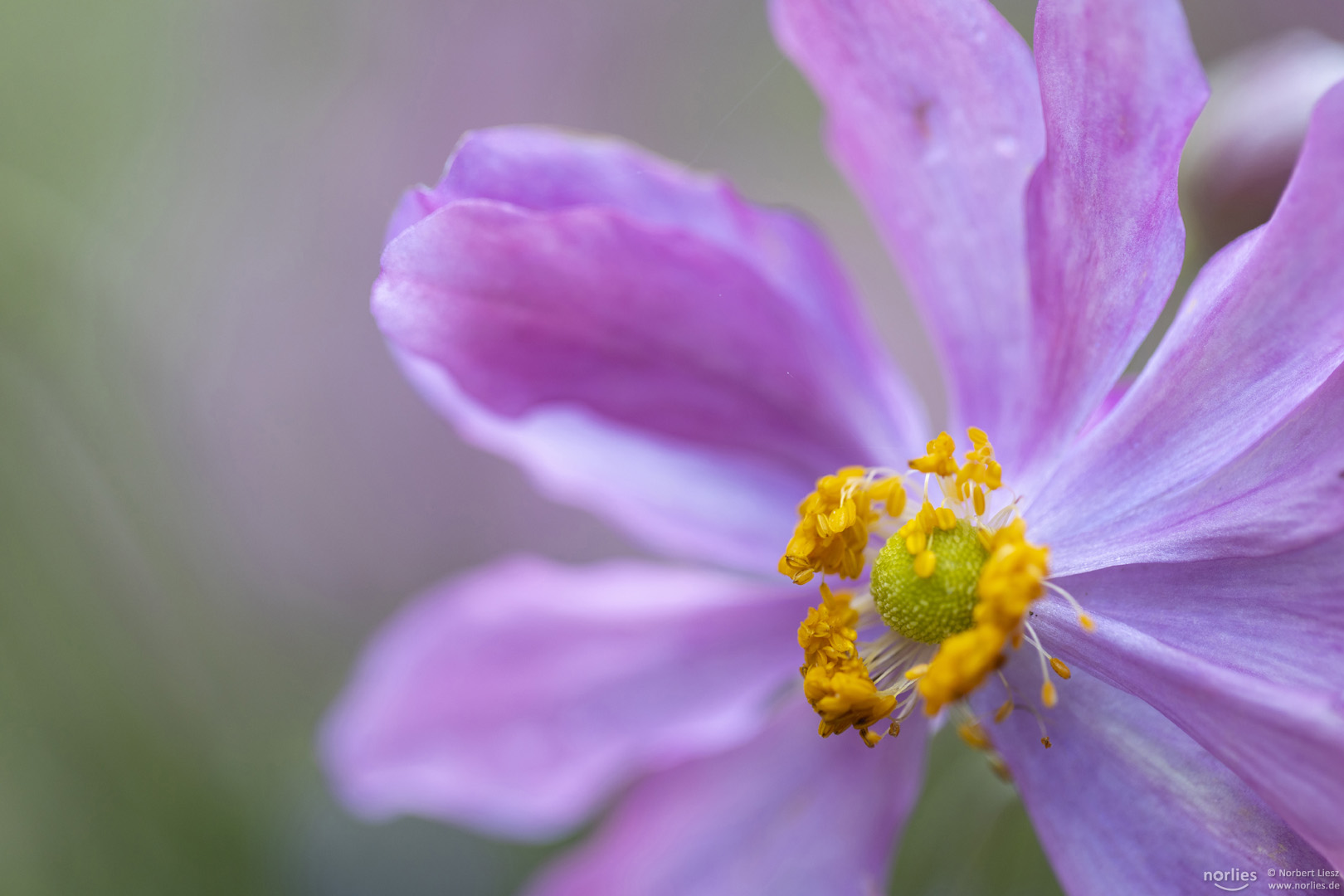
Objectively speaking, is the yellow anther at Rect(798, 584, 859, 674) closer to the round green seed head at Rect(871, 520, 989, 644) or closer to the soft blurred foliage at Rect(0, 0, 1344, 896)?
the round green seed head at Rect(871, 520, 989, 644)

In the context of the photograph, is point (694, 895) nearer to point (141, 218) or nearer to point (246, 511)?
point (246, 511)

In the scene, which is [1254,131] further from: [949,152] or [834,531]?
[834,531]

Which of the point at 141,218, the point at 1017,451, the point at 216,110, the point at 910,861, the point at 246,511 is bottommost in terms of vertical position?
the point at 910,861

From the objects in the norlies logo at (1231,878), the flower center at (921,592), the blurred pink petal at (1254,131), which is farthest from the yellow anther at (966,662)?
the blurred pink petal at (1254,131)

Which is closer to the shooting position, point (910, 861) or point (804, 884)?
point (804, 884)

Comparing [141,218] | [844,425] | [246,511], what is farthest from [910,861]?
[141,218]

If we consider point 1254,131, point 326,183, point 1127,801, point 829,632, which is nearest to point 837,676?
point 829,632

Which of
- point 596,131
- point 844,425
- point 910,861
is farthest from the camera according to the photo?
point 596,131
